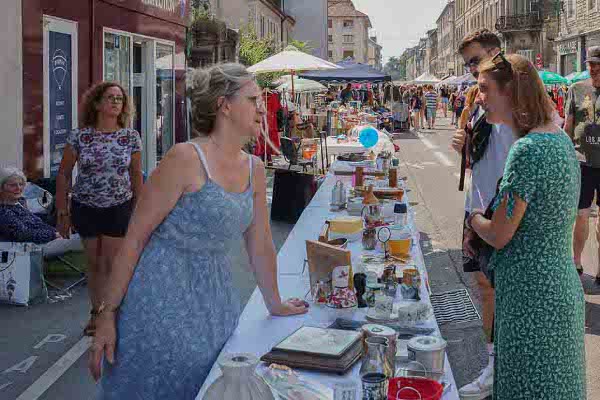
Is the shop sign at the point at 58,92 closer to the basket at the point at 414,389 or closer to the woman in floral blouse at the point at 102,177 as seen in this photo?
the woman in floral blouse at the point at 102,177

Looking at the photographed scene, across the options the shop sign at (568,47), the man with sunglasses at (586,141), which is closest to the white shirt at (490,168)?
the man with sunglasses at (586,141)

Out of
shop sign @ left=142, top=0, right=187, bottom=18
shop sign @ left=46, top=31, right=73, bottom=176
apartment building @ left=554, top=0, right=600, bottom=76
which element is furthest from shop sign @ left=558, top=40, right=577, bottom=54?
shop sign @ left=46, top=31, right=73, bottom=176

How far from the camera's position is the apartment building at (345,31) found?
131875 mm

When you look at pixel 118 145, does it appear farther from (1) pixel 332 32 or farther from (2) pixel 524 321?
(1) pixel 332 32

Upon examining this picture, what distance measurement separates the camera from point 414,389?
2635 mm

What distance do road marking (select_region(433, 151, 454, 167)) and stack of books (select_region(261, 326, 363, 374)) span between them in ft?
56.9

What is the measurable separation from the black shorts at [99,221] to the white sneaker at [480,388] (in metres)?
2.54

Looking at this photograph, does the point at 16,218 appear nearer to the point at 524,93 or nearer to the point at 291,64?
the point at 524,93

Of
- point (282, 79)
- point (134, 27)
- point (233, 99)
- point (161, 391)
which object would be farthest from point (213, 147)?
point (282, 79)

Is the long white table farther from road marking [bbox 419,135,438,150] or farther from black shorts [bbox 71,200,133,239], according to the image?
→ road marking [bbox 419,135,438,150]

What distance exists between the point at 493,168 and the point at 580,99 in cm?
310

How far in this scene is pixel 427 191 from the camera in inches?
597

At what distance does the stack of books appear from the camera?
2.92 m

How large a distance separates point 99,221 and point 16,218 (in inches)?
72.0
